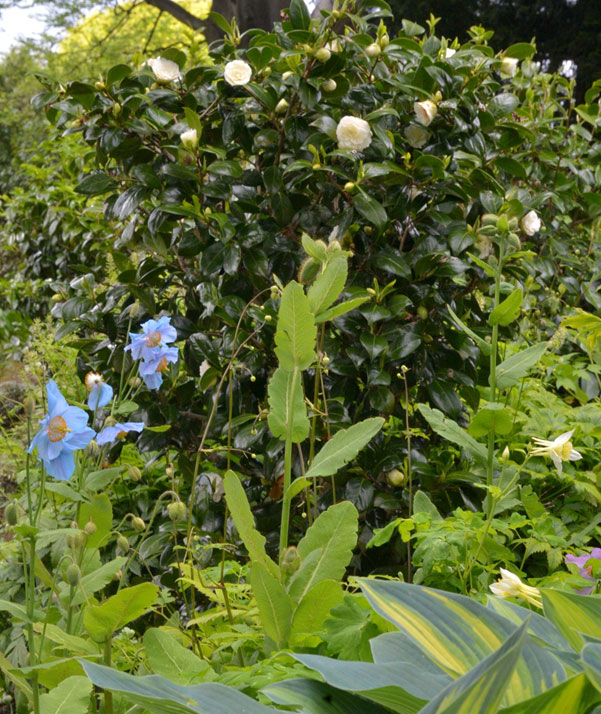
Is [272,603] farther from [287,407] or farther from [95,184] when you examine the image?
[95,184]

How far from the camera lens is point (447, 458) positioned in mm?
2186

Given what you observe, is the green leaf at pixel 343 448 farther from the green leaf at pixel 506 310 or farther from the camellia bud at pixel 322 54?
the camellia bud at pixel 322 54

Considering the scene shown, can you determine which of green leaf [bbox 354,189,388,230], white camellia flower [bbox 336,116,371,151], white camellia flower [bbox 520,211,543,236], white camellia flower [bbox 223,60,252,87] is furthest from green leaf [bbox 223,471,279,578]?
white camellia flower [bbox 520,211,543,236]

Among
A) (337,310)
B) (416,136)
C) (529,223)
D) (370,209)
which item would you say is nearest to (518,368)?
(337,310)

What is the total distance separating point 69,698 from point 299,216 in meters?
1.50

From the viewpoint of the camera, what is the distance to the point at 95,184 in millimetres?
2307

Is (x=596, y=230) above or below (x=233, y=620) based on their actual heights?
above

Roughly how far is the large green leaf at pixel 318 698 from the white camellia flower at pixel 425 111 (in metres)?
1.81

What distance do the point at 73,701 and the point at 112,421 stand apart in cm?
43

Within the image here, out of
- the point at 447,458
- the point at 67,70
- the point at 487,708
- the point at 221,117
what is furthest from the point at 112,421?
the point at 67,70

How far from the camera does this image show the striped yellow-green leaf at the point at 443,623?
0.70 meters

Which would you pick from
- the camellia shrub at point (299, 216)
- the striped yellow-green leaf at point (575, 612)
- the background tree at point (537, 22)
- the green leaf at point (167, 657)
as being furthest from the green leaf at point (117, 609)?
the background tree at point (537, 22)

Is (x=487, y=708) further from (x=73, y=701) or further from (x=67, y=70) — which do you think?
(x=67, y=70)

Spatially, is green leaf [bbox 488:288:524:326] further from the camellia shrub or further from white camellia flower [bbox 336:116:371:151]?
white camellia flower [bbox 336:116:371:151]
